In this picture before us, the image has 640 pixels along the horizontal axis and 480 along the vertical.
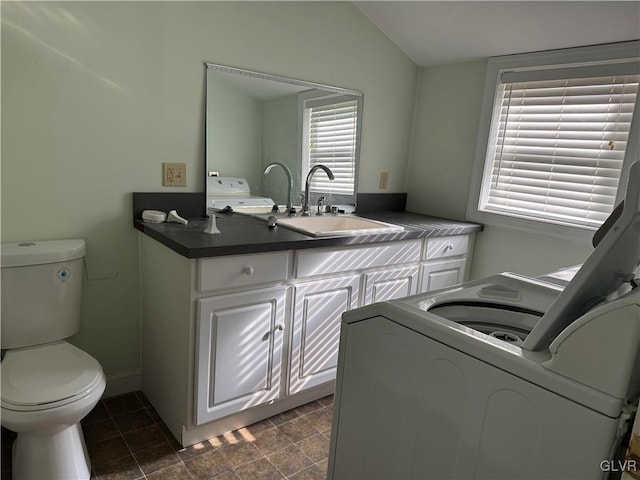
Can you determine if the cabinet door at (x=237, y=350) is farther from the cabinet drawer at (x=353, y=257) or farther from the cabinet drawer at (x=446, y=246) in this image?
the cabinet drawer at (x=446, y=246)

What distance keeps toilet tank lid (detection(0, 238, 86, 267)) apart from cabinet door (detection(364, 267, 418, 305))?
1329 mm

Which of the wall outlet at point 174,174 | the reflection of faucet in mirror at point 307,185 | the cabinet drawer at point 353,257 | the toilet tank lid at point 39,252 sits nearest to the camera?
the toilet tank lid at point 39,252

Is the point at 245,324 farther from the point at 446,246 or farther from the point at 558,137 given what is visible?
the point at 558,137

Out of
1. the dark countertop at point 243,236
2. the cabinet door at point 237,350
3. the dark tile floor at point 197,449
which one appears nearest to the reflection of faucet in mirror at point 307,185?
the dark countertop at point 243,236

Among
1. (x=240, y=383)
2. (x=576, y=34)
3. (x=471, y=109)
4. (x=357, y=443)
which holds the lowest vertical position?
(x=240, y=383)

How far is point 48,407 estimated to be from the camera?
1.42m

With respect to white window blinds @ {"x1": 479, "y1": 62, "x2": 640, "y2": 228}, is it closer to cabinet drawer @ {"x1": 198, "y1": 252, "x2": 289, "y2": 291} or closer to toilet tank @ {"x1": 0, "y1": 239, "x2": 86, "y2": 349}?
cabinet drawer @ {"x1": 198, "y1": 252, "x2": 289, "y2": 291}

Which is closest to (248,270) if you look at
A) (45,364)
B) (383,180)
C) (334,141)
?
(45,364)

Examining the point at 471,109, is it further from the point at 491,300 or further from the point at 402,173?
the point at 491,300

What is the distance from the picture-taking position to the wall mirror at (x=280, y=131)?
7.34 feet

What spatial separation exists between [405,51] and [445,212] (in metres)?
1.08

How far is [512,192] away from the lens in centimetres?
259

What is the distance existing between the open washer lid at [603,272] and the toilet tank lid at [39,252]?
5.60 feet

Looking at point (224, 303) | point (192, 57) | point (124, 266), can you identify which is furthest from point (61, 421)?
point (192, 57)
